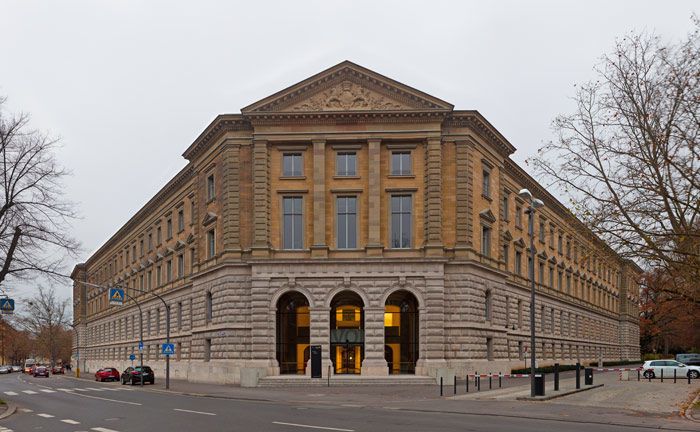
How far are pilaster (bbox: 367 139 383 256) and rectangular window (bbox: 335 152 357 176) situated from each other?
118cm

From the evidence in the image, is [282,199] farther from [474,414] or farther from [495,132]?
[474,414]

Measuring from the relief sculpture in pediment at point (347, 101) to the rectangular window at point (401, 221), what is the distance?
591cm

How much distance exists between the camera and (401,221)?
5044 centimetres

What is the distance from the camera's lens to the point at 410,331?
51.1 m

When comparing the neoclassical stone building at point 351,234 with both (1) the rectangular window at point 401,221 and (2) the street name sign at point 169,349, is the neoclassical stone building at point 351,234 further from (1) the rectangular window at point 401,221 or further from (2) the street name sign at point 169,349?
(2) the street name sign at point 169,349

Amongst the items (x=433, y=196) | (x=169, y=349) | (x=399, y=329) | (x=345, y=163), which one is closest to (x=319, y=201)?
(x=345, y=163)

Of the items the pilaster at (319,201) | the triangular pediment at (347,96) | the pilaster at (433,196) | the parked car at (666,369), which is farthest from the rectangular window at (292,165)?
the parked car at (666,369)

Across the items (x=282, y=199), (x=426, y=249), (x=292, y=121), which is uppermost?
(x=292, y=121)

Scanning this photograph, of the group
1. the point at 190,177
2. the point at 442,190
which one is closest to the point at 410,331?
the point at 442,190

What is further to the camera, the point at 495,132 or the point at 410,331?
the point at 495,132

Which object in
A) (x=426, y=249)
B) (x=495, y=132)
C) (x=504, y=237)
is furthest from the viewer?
(x=504, y=237)

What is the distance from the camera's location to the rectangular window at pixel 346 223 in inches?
1983

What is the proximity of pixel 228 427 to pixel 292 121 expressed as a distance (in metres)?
31.4

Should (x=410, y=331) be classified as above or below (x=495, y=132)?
below
